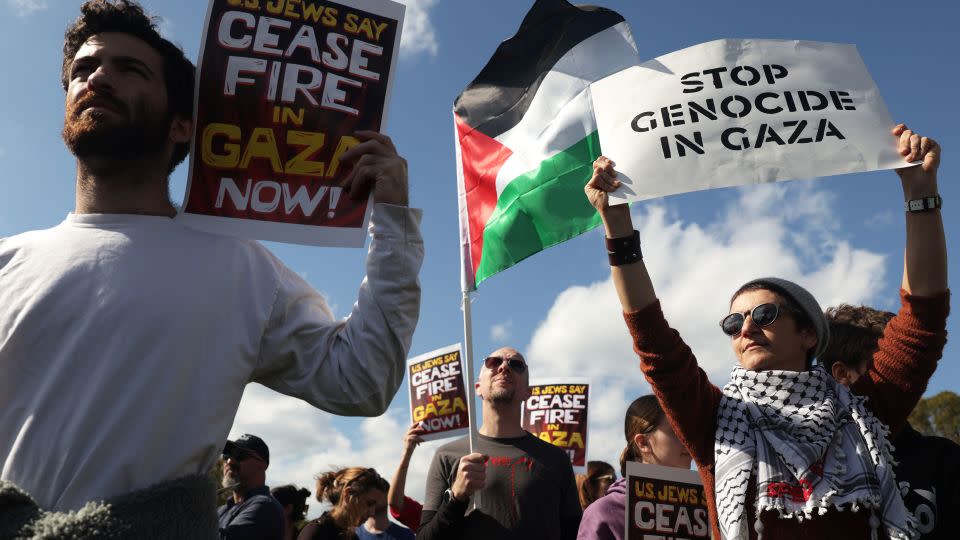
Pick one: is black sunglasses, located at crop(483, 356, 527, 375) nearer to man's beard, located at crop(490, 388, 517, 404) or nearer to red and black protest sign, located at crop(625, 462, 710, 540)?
man's beard, located at crop(490, 388, 517, 404)

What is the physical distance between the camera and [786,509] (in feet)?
9.28

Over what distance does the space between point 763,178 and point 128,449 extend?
2602mm

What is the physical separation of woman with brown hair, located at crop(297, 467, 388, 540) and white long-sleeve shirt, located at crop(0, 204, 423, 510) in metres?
4.45

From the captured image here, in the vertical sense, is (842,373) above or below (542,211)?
below

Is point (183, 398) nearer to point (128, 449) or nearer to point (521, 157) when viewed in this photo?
point (128, 449)

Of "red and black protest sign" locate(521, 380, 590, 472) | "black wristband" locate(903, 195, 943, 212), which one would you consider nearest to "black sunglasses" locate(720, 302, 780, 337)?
"black wristband" locate(903, 195, 943, 212)

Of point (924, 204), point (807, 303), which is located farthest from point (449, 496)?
point (924, 204)

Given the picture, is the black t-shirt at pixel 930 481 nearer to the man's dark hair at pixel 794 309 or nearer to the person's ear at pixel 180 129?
the man's dark hair at pixel 794 309

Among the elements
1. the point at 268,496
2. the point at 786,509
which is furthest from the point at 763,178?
the point at 268,496

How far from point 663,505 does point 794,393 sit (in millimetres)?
1290

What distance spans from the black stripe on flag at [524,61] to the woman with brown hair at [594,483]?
3.82m

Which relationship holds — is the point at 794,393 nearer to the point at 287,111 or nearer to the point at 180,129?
the point at 287,111

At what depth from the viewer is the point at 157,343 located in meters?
1.83

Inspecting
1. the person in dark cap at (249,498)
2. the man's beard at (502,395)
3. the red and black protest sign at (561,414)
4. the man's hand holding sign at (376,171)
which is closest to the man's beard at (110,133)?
the man's hand holding sign at (376,171)
